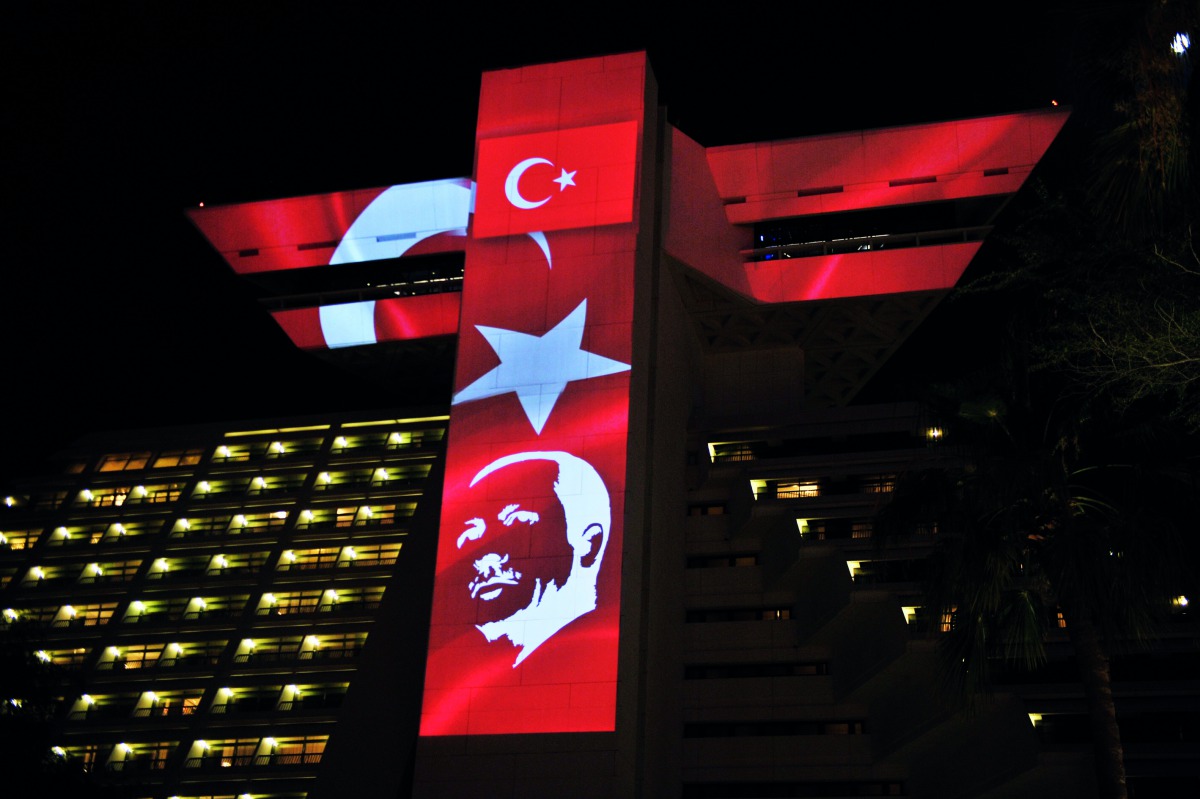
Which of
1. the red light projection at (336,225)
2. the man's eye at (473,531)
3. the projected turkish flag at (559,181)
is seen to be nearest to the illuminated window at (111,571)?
the red light projection at (336,225)

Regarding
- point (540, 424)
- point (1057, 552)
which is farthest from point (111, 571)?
point (1057, 552)

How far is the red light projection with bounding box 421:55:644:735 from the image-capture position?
3309 centimetres

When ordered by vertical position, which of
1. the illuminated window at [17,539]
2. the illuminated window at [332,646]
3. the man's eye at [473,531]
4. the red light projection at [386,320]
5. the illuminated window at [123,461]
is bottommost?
the illuminated window at [332,646]

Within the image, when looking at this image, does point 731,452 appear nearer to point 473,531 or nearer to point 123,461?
point 473,531

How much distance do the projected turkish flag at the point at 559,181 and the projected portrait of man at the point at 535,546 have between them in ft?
25.3

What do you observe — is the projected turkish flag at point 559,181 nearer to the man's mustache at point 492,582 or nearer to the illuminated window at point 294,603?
the man's mustache at point 492,582

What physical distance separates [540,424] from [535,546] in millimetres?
3614

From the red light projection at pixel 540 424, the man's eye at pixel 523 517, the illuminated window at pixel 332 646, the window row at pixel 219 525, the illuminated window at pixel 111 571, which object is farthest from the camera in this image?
the window row at pixel 219 525

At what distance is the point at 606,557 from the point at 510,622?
301 centimetres

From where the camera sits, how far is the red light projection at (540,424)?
3309cm

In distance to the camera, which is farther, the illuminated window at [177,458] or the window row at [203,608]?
the illuminated window at [177,458]

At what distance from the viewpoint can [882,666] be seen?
1422 inches

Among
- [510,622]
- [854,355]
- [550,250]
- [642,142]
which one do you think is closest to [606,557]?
[510,622]

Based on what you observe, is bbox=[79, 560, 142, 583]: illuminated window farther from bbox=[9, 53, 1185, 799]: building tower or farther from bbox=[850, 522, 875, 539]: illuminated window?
bbox=[850, 522, 875, 539]: illuminated window
